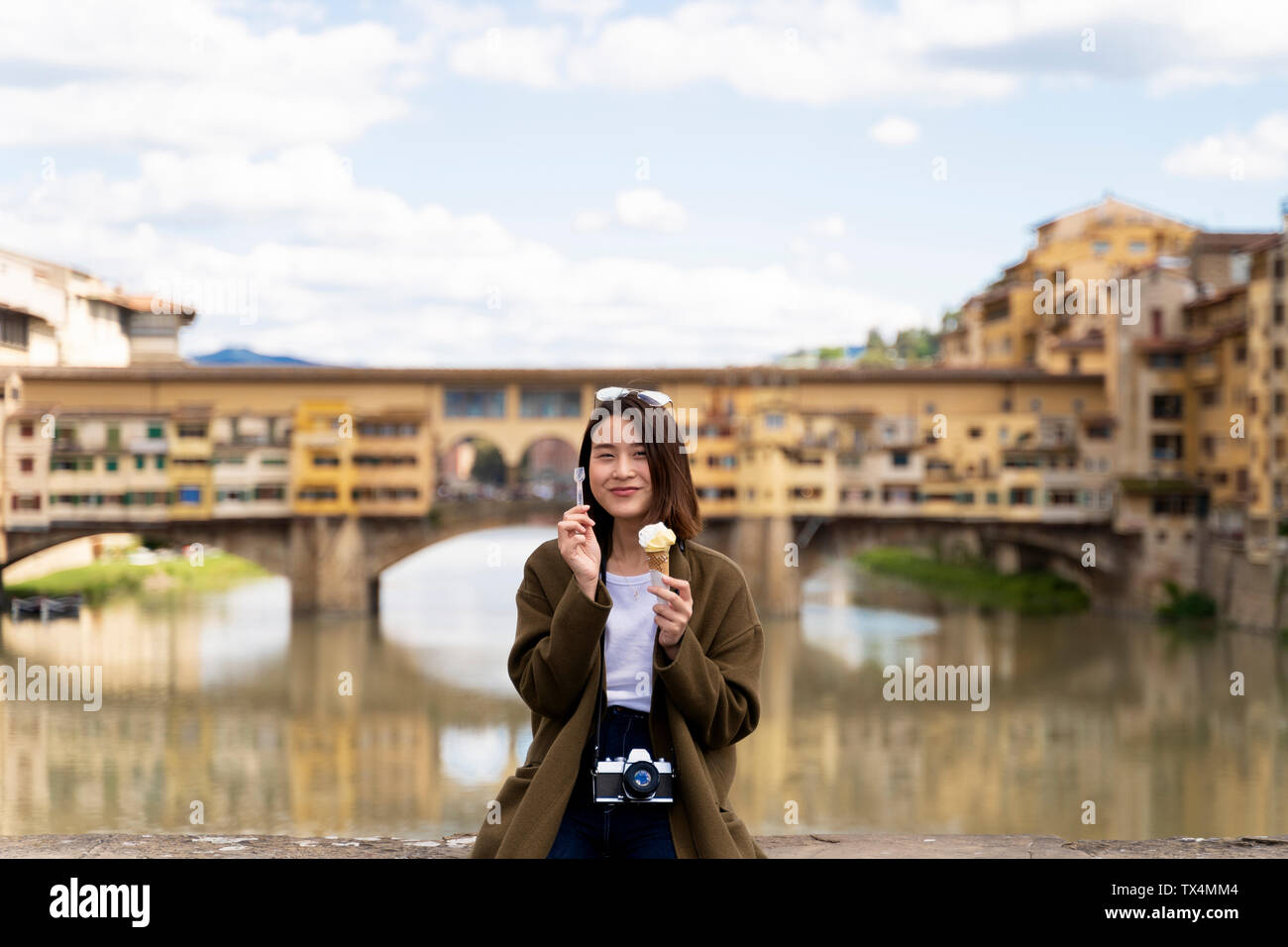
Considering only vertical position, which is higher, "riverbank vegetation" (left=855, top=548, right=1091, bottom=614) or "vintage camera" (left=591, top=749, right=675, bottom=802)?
"vintage camera" (left=591, top=749, right=675, bottom=802)

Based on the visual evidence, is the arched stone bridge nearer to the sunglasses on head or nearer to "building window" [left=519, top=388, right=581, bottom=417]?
"building window" [left=519, top=388, right=581, bottom=417]

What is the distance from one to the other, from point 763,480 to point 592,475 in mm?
24370

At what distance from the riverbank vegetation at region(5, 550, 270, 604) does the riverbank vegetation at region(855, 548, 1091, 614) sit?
15949 mm

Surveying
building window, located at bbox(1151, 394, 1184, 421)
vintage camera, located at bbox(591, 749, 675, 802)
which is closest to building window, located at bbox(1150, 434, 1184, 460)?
building window, located at bbox(1151, 394, 1184, 421)

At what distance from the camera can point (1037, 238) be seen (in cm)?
4041

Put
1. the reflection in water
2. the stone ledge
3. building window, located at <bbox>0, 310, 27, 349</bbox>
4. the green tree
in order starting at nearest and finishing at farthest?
1. the stone ledge
2. the reflection in water
3. building window, located at <bbox>0, 310, 27, 349</bbox>
4. the green tree

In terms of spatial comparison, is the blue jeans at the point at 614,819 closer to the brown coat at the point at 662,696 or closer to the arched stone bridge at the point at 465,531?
the brown coat at the point at 662,696

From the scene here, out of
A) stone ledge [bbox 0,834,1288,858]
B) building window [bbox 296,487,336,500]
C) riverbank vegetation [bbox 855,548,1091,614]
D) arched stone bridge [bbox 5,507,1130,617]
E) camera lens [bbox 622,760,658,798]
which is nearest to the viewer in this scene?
camera lens [bbox 622,760,658,798]

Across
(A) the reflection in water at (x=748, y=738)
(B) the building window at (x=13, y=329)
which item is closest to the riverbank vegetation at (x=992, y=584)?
(A) the reflection in water at (x=748, y=738)

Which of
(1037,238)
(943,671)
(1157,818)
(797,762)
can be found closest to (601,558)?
(1157,818)

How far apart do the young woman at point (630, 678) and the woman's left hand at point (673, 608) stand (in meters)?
0.04

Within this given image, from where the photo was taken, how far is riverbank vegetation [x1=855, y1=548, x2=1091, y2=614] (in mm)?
28406

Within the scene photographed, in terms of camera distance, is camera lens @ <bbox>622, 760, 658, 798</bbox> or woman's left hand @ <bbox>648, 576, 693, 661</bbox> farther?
camera lens @ <bbox>622, 760, 658, 798</bbox>

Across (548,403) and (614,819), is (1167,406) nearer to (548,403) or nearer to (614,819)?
(548,403)
